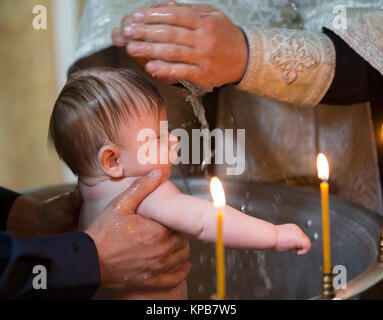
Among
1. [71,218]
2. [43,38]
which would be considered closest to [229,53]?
[71,218]

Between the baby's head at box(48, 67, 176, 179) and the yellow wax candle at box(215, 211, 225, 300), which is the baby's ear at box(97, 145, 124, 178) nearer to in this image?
the baby's head at box(48, 67, 176, 179)

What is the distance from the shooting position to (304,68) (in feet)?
2.93

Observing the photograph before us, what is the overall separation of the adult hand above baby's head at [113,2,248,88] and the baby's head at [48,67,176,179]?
0.13ft

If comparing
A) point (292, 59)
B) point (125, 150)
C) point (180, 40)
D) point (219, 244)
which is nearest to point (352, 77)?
point (292, 59)

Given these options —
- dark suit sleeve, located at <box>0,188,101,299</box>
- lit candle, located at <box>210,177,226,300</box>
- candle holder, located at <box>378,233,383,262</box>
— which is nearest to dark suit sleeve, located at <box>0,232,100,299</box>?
dark suit sleeve, located at <box>0,188,101,299</box>

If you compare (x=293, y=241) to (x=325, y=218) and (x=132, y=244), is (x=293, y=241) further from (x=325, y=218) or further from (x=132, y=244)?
(x=132, y=244)

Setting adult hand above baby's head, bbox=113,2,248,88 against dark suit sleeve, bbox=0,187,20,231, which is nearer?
adult hand above baby's head, bbox=113,2,248,88

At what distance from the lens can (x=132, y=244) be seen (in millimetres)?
702

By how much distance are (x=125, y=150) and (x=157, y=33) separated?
6.9 inches

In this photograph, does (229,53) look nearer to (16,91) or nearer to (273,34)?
(273,34)

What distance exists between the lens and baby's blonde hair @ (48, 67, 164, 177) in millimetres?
690

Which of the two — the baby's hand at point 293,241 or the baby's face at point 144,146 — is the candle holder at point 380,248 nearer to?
the baby's hand at point 293,241

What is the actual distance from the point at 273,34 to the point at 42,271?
552 mm
